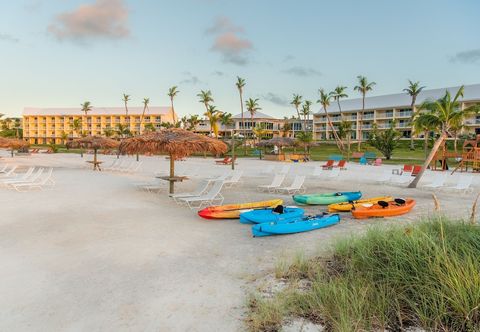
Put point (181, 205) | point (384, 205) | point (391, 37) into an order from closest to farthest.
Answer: point (384, 205), point (181, 205), point (391, 37)

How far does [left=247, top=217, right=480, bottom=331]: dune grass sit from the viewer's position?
3797mm

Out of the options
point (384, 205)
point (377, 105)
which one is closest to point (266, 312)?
point (384, 205)

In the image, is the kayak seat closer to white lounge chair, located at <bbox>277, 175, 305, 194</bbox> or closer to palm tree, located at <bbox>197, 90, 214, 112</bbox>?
white lounge chair, located at <bbox>277, 175, 305, 194</bbox>

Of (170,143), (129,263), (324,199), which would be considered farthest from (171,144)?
(129,263)

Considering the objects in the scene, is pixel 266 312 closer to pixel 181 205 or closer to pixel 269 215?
pixel 269 215

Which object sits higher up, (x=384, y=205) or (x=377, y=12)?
(x=377, y=12)

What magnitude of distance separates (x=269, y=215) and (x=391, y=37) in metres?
18.0

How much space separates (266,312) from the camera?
13.4 feet

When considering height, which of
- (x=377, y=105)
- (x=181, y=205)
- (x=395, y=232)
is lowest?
(x=181, y=205)

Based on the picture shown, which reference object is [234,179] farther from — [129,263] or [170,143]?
[129,263]

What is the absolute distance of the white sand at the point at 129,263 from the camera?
4246 millimetres

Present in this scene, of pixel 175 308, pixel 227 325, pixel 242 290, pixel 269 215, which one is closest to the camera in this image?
pixel 227 325

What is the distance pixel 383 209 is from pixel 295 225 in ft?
9.52

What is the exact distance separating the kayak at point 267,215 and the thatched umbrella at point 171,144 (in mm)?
4985
